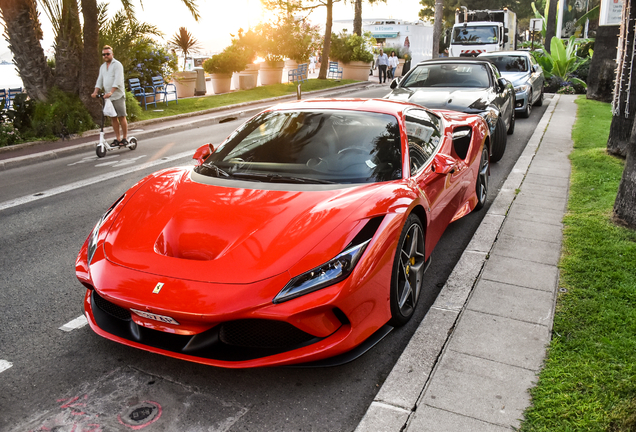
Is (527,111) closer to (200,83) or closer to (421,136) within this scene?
(421,136)

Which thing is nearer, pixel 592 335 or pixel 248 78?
pixel 592 335

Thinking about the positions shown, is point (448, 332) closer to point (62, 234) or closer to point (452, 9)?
point (62, 234)

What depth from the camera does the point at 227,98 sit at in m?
21.1

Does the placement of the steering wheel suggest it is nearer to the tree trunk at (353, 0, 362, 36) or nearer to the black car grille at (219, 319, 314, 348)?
the black car grille at (219, 319, 314, 348)

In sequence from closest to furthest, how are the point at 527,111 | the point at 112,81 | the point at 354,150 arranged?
1. the point at 354,150
2. the point at 112,81
3. the point at 527,111

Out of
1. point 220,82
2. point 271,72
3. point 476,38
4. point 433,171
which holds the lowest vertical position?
point 433,171

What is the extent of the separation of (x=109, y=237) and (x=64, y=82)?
12204mm

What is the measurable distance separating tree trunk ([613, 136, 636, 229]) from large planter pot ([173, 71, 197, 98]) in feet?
61.4

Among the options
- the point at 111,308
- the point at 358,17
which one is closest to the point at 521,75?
the point at 111,308

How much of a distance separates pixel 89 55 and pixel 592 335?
45.0 feet

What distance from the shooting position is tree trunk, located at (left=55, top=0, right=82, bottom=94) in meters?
13.9

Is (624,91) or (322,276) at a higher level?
(624,91)

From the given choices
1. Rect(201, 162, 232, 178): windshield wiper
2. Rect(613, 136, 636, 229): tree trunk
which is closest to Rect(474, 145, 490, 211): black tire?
Rect(613, 136, 636, 229): tree trunk

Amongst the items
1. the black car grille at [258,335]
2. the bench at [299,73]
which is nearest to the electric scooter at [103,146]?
the black car grille at [258,335]
